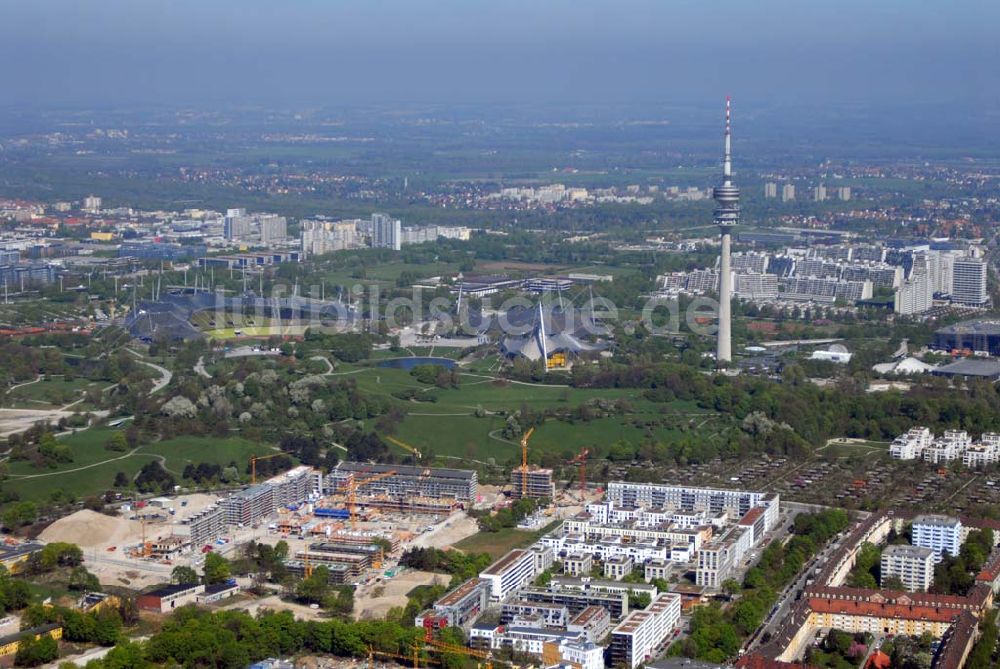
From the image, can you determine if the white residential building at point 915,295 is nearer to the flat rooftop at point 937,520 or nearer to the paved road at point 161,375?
the paved road at point 161,375

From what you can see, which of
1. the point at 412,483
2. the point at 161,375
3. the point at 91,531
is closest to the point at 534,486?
the point at 412,483

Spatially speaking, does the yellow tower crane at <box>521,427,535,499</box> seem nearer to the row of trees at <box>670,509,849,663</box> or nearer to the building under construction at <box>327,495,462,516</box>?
the building under construction at <box>327,495,462,516</box>

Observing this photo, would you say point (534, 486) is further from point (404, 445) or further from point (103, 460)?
point (103, 460)

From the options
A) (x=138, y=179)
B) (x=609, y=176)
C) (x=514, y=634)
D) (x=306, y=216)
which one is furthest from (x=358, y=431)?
(x=609, y=176)

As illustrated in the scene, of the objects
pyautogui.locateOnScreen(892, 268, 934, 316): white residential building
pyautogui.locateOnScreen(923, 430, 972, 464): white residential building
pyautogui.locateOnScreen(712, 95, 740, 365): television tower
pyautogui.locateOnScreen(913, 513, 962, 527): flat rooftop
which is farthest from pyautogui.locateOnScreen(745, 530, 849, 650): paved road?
pyautogui.locateOnScreen(892, 268, 934, 316): white residential building

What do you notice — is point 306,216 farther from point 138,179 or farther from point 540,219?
point 138,179

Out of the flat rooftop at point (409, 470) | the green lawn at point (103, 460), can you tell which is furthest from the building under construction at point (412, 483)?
the green lawn at point (103, 460)
